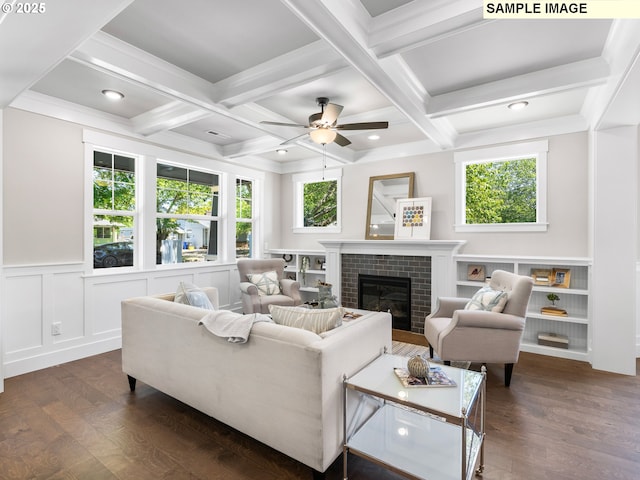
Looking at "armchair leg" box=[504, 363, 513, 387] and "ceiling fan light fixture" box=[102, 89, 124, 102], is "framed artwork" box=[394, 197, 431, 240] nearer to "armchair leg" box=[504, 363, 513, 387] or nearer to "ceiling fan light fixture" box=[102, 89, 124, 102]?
"armchair leg" box=[504, 363, 513, 387]

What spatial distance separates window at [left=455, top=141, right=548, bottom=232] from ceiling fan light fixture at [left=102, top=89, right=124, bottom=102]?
3919mm

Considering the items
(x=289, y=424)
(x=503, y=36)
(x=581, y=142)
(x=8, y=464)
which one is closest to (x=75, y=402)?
(x=8, y=464)

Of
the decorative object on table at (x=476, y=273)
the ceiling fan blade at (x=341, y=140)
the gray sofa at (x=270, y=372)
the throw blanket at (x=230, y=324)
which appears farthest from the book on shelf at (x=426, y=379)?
the decorative object on table at (x=476, y=273)

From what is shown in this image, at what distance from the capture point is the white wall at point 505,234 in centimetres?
383

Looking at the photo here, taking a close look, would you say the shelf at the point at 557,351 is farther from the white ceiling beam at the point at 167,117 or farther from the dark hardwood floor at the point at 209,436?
the white ceiling beam at the point at 167,117

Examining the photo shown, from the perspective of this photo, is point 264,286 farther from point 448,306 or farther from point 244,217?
point 448,306

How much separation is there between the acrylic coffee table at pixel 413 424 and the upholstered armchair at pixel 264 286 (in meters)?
2.65

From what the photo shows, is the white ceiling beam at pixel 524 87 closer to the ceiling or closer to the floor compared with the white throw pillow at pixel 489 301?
closer to the ceiling

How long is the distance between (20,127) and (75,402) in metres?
2.55

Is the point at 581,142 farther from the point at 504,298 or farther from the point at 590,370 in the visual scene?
the point at 590,370

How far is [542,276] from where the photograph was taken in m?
3.91

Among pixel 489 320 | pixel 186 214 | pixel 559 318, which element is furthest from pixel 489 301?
pixel 186 214

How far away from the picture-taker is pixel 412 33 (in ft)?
6.73

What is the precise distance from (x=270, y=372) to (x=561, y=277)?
3569 mm
